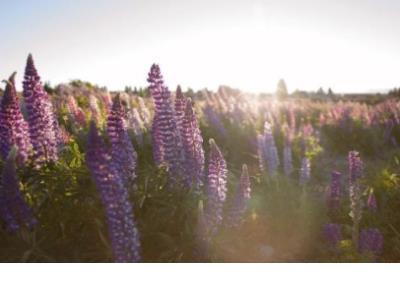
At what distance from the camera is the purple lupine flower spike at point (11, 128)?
3088 millimetres

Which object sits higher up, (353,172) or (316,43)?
(316,43)

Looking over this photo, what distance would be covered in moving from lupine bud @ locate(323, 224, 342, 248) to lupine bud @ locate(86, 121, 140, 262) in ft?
6.56

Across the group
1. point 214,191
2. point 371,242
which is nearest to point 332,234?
point 371,242

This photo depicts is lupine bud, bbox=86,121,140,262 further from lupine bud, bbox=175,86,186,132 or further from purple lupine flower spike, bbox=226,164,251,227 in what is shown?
lupine bud, bbox=175,86,186,132

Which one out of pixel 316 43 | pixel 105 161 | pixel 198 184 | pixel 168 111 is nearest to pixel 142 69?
pixel 168 111

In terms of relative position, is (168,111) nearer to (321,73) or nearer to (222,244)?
(222,244)

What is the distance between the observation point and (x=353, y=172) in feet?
14.0

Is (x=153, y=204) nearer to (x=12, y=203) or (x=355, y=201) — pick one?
(x=12, y=203)

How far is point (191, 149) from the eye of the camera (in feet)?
11.8

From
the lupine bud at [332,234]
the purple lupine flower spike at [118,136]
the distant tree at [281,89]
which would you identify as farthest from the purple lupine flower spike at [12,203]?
the distant tree at [281,89]

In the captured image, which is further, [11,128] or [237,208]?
[237,208]

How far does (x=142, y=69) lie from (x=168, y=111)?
939 millimetres

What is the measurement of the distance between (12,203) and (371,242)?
2.80m

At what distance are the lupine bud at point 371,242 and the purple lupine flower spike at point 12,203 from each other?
103 inches
